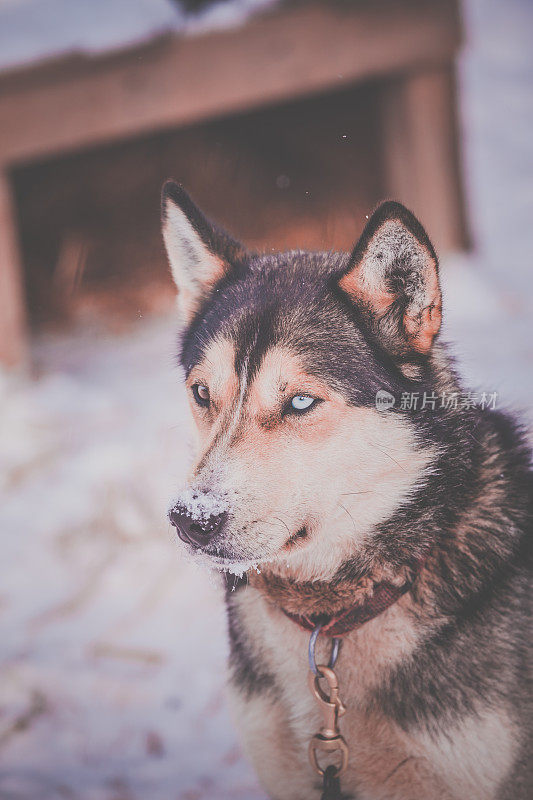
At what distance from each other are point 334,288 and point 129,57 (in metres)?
2.91

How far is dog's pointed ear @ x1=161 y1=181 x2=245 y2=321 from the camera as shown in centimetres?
154

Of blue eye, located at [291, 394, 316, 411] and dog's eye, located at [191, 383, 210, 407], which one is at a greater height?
dog's eye, located at [191, 383, 210, 407]

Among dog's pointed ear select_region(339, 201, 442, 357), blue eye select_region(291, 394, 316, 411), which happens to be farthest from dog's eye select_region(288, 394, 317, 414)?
dog's pointed ear select_region(339, 201, 442, 357)

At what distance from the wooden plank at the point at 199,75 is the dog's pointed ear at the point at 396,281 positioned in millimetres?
2651

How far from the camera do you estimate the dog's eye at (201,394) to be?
1572mm

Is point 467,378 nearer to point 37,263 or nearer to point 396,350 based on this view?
point 396,350

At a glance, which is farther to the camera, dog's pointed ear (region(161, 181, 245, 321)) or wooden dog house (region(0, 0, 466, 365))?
wooden dog house (region(0, 0, 466, 365))

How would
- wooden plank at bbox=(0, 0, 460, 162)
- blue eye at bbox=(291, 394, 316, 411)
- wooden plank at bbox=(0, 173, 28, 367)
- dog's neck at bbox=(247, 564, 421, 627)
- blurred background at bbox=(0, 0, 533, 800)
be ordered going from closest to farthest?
1. blue eye at bbox=(291, 394, 316, 411)
2. dog's neck at bbox=(247, 564, 421, 627)
3. blurred background at bbox=(0, 0, 533, 800)
4. wooden plank at bbox=(0, 0, 460, 162)
5. wooden plank at bbox=(0, 173, 28, 367)

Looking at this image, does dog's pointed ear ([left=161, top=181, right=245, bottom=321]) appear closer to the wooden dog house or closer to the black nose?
the black nose

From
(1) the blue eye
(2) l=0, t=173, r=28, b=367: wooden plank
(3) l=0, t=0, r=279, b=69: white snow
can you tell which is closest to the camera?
(1) the blue eye

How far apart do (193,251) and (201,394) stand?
16.5 inches

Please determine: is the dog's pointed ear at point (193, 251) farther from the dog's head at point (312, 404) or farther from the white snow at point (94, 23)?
the white snow at point (94, 23)

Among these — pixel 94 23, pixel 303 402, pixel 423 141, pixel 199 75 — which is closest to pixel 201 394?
pixel 303 402

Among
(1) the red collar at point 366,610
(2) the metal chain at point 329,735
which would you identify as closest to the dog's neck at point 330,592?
(1) the red collar at point 366,610
